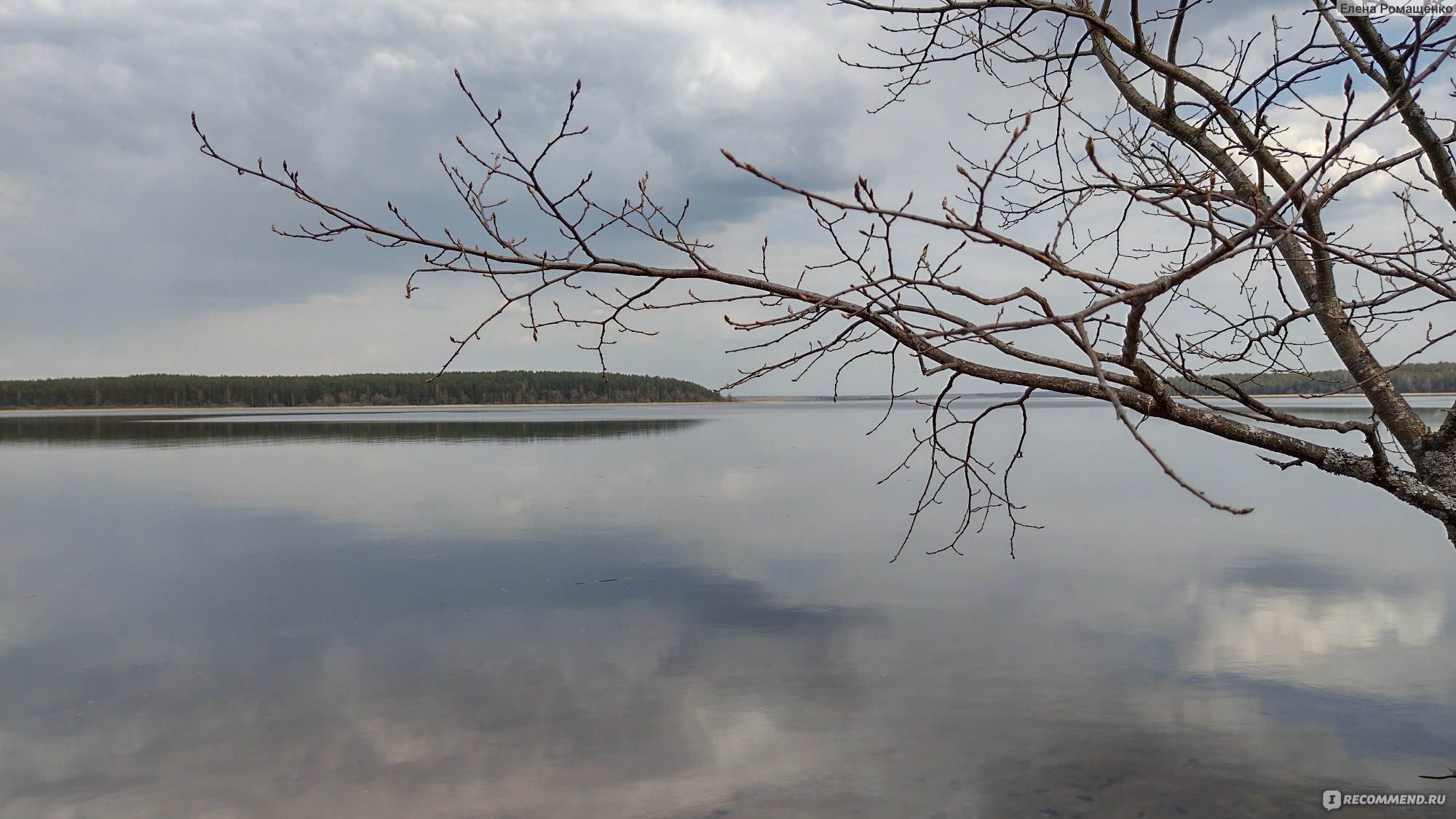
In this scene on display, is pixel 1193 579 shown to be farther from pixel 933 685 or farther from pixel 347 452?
pixel 347 452

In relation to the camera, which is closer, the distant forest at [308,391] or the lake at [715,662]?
the lake at [715,662]

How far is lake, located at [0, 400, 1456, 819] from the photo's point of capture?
3.79 m

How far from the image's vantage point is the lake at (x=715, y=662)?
12.4ft

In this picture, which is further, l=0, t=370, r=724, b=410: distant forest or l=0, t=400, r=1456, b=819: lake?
l=0, t=370, r=724, b=410: distant forest

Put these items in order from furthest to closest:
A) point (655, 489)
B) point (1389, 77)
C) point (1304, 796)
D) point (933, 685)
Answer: point (655, 489) → point (933, 685) → point (1304, 796) → point (1389, 77)

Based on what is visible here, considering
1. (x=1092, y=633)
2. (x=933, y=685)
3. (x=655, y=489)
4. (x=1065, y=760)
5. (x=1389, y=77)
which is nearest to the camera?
(x=1389, y=77)

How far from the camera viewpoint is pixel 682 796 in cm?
369

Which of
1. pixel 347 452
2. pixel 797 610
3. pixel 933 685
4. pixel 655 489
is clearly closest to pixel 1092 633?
pixel 933 685

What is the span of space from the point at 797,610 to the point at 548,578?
245 centimetres

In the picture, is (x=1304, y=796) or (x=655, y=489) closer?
(x=1304, y=796)

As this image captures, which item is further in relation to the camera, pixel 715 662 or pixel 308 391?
pixel 308 391

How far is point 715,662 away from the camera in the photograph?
17.5 feet

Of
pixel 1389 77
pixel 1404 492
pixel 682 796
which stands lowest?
pixel 682 796

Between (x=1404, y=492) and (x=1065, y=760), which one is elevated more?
(x=1404, y=492)
